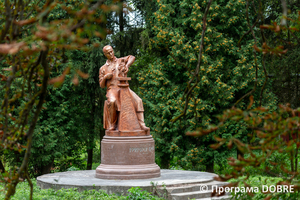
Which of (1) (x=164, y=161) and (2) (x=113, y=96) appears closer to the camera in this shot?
(2) (x=113, y=96)

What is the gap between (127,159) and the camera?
29.0 feet

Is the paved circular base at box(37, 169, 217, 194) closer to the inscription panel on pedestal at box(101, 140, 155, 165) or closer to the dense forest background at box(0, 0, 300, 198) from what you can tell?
the inscription panel on pedestal at box(101, 140, 155, 165)

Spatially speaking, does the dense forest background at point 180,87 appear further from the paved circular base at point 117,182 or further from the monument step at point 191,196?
the monument step at point 191,196

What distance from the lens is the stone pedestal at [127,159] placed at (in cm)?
870

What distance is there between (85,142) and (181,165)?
4.13m

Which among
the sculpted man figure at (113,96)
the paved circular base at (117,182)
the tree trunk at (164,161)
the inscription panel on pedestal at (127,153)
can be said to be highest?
the sculpted man figure at (113,96)

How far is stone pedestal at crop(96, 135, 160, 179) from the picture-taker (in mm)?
8695

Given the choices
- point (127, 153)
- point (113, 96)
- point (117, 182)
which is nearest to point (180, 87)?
point (113, 96)

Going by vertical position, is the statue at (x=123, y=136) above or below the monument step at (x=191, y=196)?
above

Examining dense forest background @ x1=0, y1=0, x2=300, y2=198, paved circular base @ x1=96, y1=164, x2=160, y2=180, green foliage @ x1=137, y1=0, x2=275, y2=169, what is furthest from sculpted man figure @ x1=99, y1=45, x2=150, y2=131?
green foliage @ x1=137, y1=0, x2=275, y2=169

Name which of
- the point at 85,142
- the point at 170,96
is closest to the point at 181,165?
the point at 170,96

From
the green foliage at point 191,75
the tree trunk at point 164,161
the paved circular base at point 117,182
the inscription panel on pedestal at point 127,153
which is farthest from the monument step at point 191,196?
the tree trunk at point 164,161

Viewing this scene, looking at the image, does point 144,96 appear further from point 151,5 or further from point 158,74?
point 151,5

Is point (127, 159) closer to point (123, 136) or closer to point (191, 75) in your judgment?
Answer: point (123, 136)
